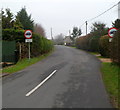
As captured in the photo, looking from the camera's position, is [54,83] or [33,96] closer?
[33,96]

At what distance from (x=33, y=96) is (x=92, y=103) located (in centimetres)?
210

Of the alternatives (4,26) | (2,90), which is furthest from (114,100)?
(4,26)

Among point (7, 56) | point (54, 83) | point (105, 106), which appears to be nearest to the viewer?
point (105, 106)

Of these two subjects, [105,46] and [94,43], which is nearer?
[105,46]

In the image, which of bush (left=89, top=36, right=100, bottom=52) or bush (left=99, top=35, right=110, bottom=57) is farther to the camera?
bush (left=89, top=36, right=100, bottom=52)

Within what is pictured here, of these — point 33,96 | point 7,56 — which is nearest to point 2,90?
point 33,96

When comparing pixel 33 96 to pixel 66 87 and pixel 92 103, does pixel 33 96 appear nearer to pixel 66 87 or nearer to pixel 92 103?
pixel 66 87

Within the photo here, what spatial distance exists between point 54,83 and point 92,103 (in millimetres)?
2910

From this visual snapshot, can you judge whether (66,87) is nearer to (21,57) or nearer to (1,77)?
(1,77)

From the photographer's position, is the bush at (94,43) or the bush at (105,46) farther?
the bush at (94,43)

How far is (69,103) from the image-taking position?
5113 millimetres

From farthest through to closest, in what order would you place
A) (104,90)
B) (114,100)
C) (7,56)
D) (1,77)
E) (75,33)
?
(75,33) → (7,56) → (1,77) → (104,90) → (114,100)

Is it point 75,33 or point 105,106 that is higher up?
point 75,33

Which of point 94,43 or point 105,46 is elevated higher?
point 94,43
